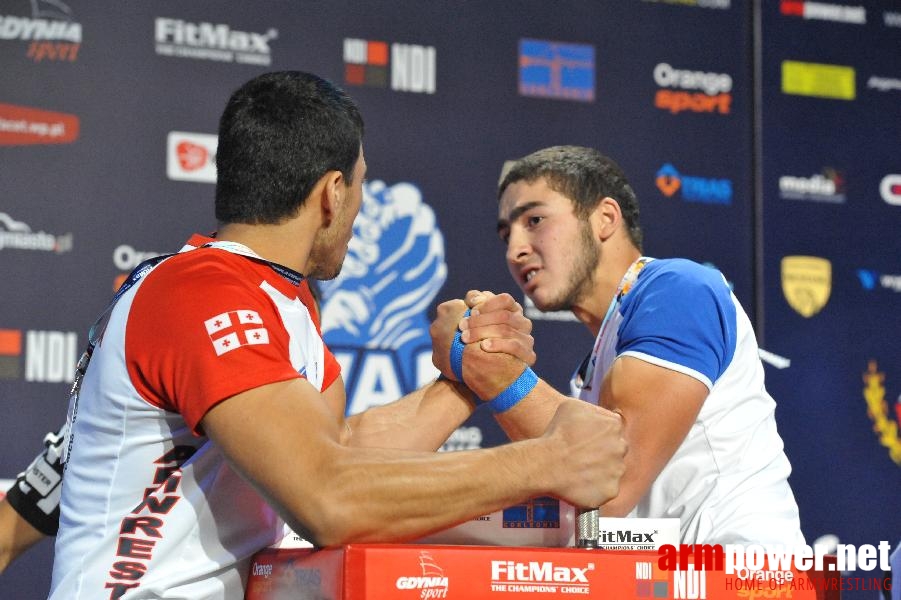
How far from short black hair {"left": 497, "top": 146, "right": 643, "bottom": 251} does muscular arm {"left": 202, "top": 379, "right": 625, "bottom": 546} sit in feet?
4.49

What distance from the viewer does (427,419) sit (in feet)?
7.41

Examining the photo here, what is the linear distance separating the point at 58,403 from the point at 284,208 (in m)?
1.90

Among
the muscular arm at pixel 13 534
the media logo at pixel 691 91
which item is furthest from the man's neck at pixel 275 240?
the media logo at pixel 691 91

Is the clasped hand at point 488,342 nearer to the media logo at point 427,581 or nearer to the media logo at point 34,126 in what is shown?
the media logo at point 427,581

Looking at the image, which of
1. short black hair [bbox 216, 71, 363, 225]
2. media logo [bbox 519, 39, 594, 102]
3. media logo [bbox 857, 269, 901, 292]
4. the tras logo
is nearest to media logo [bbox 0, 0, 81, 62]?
the tras logo

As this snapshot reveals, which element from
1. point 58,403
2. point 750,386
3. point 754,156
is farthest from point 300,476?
point 754,156

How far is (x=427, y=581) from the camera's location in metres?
1.25

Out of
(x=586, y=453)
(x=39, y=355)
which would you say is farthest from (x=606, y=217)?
(x=39, y=355)

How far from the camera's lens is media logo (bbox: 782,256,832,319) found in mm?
4117

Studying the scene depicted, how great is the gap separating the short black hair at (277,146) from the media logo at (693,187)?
246cm

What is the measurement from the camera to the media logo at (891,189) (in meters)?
→ 4.28

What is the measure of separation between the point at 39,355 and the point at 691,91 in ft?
Answer: 7.82

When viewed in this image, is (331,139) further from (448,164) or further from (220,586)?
(448,164)

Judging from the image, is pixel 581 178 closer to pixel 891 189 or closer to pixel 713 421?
pixel 713 421
